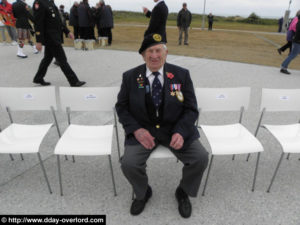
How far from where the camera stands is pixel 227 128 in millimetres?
2570

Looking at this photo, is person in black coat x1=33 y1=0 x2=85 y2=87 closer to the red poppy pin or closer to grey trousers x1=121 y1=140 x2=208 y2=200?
the red poppy pin

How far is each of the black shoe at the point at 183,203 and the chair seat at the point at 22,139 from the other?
1430 mm

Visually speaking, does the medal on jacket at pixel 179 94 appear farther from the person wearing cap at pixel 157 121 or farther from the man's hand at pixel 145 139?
the man's hand at pixel 145 139

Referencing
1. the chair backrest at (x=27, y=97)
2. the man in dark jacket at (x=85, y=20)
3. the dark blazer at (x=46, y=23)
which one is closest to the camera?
the chair backrest at (x=27, y=97)

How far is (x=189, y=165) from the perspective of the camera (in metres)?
2.01

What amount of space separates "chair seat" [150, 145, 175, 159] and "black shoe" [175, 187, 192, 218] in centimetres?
39

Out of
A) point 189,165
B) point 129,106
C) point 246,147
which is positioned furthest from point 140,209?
point 246,147

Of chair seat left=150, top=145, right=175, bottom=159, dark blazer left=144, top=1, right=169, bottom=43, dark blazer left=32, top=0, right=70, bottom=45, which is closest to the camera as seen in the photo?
chair seat left=150, top=145, right=175, bottom=159

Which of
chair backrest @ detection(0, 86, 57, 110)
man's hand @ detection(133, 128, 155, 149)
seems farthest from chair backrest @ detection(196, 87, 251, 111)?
chair backrest @ detection(0, 86, 57, 110)

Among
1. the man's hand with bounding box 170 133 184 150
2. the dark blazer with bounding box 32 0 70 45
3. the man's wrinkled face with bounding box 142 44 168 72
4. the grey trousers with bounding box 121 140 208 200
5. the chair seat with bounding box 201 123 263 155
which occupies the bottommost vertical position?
the grey trousers with bounding box 121 140 208 200

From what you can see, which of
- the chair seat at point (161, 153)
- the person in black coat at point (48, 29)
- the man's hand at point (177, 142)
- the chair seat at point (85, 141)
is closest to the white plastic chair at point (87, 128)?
the chair seat at point (85, 141)

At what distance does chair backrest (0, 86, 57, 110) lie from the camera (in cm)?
262

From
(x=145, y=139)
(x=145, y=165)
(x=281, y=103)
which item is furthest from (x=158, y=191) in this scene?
(x=281, y=103)

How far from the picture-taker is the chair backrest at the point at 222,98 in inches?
104
